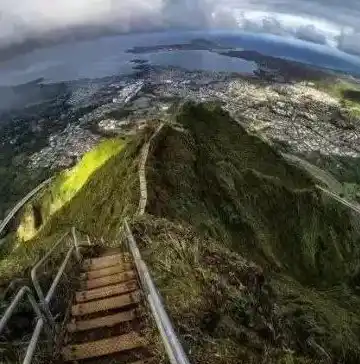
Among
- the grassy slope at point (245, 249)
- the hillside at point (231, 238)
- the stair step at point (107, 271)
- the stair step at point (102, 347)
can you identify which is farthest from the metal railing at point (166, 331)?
the stair step at point (107, 271)

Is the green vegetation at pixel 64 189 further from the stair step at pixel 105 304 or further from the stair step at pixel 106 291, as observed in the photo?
the stair step at pixel 105 304

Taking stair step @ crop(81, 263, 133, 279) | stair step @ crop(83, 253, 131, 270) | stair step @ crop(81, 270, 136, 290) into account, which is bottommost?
stair step @ crop(83, 253, 131, 270)

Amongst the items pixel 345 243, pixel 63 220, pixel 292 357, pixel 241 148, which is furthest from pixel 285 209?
pixel 292 357

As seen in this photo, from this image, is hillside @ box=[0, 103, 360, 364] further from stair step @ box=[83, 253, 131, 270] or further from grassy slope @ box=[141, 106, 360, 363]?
stair step @ box=[83, 253, 131, 270]

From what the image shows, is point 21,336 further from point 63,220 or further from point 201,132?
point 201,132

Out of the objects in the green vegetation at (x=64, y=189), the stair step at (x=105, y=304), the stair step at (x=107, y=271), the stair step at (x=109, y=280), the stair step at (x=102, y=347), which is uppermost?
the stair step at (x=102, y=347)

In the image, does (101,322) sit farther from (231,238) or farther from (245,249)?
(245,249)

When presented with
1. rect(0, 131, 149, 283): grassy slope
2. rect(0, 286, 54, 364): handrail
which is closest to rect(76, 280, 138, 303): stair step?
rect(0, 286, 54, 364): handrail
